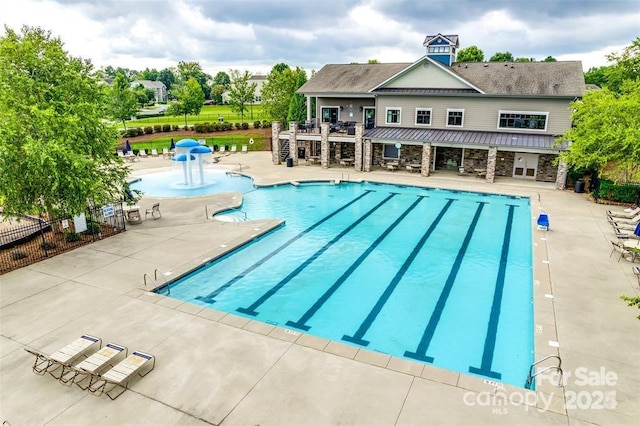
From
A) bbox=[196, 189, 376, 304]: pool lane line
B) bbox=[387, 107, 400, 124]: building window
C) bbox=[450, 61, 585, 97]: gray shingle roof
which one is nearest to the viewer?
bbox=[196, 189, 376, 304]: pool lane line

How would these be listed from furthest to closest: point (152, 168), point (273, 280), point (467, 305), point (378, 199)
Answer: point (152, 168), point (378, 199), point (273, 280), point (467, 305)

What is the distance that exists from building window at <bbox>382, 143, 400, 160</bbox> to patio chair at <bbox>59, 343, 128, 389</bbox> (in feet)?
87.8

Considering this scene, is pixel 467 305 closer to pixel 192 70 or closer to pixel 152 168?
pixel 152 168

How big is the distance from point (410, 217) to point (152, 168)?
2288cm

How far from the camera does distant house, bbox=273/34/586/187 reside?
26.5m

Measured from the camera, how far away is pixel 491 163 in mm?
26875

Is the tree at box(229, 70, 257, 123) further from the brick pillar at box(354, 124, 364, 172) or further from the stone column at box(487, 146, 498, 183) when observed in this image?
the stone column at box(487, 146, 498, 183)

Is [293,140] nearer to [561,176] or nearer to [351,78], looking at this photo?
[351,78]

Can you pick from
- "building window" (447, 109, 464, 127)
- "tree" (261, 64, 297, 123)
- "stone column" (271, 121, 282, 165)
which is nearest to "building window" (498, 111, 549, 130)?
"building window" (447, 109, 464, 127)

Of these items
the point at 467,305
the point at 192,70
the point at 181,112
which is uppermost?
the point at 192,70

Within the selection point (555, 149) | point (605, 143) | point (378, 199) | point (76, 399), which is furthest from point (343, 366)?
point (555, 149)

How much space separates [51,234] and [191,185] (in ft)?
36.8

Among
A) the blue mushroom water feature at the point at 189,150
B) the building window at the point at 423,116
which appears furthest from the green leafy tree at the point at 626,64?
the blue mushroom water feature at the point at 189,150

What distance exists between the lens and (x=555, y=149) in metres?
A: 24.5
